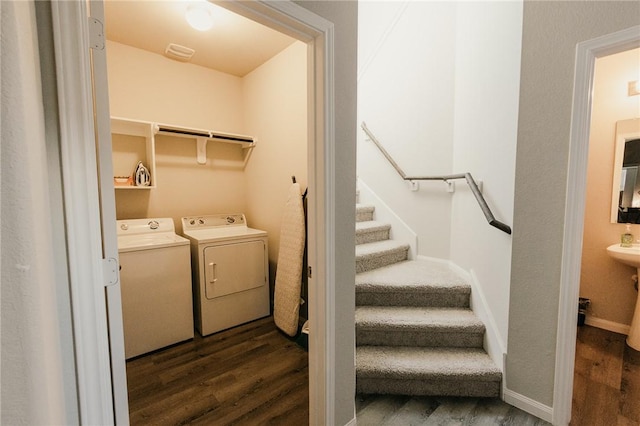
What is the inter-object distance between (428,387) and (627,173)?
2.55 meters

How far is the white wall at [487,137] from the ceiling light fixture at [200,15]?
1972 mm

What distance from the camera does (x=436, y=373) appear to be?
1761mm

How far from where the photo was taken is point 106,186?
2.73 feet

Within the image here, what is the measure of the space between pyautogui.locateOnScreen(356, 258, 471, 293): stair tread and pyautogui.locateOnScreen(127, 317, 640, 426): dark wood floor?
71 cm

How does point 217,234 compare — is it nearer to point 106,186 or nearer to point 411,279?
point 411,279

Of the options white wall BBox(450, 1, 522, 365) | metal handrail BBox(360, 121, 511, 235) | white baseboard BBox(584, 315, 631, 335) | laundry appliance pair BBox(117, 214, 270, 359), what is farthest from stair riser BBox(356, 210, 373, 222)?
white baseboard BBox(584, 315, 631, 335)

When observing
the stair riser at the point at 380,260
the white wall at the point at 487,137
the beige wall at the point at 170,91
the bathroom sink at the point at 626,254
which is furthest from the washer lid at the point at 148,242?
the bathroom sink at the point at 626,254

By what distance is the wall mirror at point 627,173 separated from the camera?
7.98ft

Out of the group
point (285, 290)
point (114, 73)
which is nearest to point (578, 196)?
point (285, 290)

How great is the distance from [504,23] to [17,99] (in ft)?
7.71

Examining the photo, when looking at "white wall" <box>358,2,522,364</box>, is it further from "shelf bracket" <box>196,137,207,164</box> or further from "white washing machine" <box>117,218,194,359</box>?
"white washing machine" <box>117,218,194,359</box>

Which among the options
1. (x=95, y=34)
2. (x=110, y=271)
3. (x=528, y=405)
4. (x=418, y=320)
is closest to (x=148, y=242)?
(x=110, y=271)

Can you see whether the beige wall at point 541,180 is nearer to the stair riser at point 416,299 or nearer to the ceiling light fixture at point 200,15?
the stair riser at point 416,299

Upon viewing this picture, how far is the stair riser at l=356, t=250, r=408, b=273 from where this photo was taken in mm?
2432
